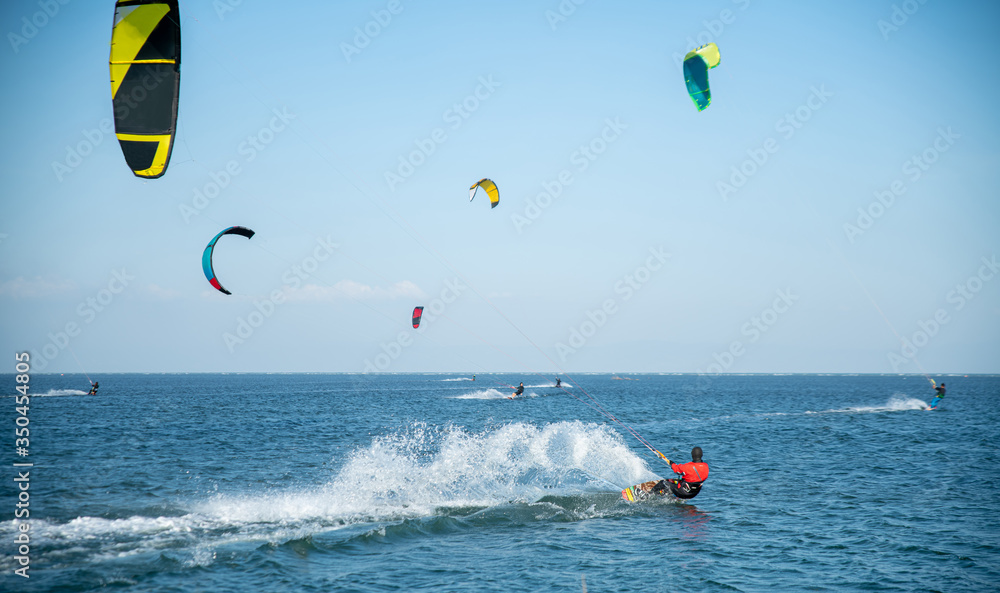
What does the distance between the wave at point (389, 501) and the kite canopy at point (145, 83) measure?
22.9ft

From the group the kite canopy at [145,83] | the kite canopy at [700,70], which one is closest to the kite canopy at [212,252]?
the kite canopy at [145,83]

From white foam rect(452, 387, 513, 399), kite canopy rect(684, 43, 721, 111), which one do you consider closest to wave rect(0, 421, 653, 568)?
kite canopy rect(684, 43, 721, 111)

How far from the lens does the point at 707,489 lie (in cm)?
1855

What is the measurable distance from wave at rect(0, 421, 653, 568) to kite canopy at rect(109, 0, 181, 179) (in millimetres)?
6992

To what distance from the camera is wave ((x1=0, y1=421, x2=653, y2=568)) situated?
1184cm

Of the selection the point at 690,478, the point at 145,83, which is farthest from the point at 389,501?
the point at 145,83

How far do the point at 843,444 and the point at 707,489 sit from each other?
14458mm

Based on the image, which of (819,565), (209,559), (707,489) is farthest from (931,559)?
(209,559)

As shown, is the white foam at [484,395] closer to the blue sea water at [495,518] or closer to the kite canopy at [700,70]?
the blue sea water at [495,518]

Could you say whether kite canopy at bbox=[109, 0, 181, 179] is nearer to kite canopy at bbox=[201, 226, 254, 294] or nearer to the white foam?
kite canopy at bbox=[201, 226, 254, 294]

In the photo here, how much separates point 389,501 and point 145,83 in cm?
1069

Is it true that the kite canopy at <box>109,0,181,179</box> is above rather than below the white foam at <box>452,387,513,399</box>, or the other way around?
above

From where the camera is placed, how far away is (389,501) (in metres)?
15.5

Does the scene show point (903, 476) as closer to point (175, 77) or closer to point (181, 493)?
point (181, 493)
